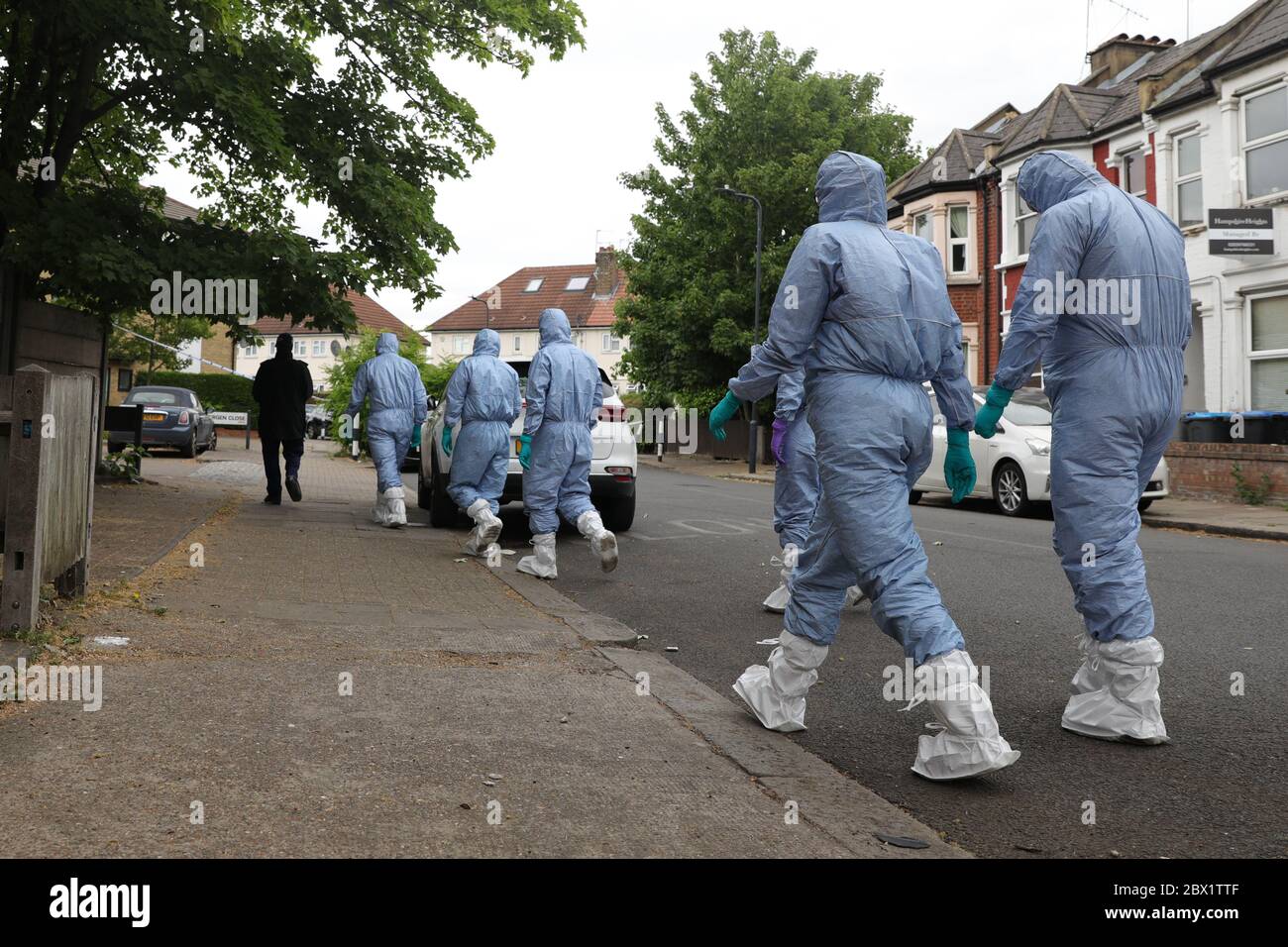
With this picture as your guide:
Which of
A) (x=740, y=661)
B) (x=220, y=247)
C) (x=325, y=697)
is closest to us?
(x=325, y=697)

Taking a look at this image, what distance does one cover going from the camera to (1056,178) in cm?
484

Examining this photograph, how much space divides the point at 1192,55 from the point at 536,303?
198 ft

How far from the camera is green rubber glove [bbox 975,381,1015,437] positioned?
4.59 meters

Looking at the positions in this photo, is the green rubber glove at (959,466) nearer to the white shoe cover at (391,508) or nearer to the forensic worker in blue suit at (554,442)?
the forensic worker in blue suit at (554,442)

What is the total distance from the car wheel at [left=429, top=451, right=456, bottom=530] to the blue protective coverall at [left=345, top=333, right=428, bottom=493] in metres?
0.35

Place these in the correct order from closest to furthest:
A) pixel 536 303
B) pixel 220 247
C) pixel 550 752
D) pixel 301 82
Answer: pixel 550 752 → pixel 220 247 → pixel 301 82 → pixel 536 303

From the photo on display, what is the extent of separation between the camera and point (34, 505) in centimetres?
491

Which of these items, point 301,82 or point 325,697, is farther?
point 301,82

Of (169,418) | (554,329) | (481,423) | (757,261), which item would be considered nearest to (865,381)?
(554,329)

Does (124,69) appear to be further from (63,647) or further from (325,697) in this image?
(325,697)

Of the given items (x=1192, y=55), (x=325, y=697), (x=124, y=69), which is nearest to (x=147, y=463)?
(x=124, y=69)

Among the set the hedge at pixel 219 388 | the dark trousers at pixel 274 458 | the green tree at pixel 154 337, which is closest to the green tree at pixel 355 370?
the green tree at pixel 154 337

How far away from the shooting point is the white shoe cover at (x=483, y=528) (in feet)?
30.1

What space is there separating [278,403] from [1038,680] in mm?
9795
